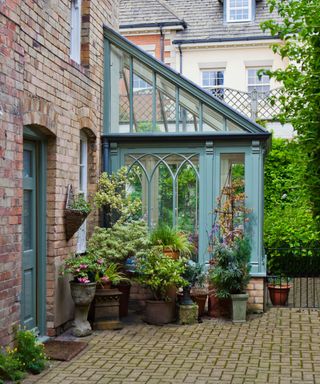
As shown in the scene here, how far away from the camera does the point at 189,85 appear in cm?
1053

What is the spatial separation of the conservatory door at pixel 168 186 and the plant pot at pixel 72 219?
79.7 inches

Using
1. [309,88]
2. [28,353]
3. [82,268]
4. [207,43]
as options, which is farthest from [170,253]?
[207,43]

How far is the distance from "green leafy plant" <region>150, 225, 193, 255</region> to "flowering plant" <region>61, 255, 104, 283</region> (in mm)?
1441

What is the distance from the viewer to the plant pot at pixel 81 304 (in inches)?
329

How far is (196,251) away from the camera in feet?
34.7

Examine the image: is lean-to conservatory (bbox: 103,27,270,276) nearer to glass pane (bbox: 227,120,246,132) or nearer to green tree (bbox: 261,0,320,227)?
glass pane (bbox: 227,120,246,132)

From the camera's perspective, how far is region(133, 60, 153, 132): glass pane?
10820 mm

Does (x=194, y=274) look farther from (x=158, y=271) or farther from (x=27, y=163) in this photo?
(x=27, y=163)

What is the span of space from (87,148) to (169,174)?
1.42 metres

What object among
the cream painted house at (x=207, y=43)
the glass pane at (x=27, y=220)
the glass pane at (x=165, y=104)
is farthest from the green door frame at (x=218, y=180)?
the cream painted house at (x=207, y=43)

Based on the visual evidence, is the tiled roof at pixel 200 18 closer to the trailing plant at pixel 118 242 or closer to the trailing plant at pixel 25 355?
the trailing plant at pixel 118 242

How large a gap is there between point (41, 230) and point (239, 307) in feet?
10.8

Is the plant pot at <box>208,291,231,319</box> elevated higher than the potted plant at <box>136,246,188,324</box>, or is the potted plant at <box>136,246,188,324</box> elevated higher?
the potted plant at <box>136,246,188,324</box>

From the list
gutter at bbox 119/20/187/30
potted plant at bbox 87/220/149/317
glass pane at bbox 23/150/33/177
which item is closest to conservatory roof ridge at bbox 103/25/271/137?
potted plant at bbox 87/220/149/317
